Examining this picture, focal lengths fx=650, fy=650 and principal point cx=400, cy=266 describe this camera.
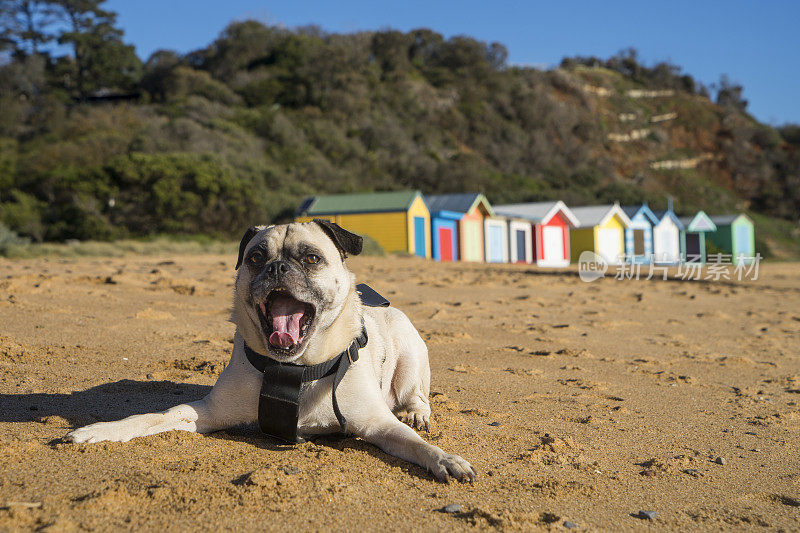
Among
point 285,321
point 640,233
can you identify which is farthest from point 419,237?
point 285,321

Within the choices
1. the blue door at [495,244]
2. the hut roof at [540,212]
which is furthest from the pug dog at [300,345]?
the hut roof at [540,212]

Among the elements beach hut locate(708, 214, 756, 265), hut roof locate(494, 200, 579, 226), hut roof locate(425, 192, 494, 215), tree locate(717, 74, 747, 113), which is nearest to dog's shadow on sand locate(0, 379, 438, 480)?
hut roof locate(425, 192, 494, 215)

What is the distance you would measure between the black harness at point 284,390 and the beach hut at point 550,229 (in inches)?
1142

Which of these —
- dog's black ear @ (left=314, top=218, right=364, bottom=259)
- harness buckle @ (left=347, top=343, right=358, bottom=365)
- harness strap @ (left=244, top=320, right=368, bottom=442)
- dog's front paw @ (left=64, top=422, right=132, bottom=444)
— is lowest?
dog's front paw @ (left=64, top=422, right=132, bottom=444)

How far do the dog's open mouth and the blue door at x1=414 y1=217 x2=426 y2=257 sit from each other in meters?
22.0

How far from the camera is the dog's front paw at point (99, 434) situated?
3.08 meters

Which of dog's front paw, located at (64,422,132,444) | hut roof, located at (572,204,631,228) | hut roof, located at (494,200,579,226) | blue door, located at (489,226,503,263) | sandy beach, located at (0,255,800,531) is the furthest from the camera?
hut roof, located at (572,204,631,228)

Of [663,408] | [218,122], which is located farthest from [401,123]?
[663,408]

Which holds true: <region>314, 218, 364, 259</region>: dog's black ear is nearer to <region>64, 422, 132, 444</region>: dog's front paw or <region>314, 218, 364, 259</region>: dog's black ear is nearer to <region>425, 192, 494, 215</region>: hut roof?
<region>64, 422, 132, 444</region>: dog's front paw

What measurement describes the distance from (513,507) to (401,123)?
189 feet

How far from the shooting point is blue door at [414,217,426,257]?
83.3 ft

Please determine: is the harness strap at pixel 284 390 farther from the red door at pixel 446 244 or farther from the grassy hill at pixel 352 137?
the grassy hill at pixel 352 137

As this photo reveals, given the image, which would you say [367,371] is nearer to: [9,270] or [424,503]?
[424,503]

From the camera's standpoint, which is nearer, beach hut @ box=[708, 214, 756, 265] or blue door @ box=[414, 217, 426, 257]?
blue door @ box=[414, 217, 426, 257]
